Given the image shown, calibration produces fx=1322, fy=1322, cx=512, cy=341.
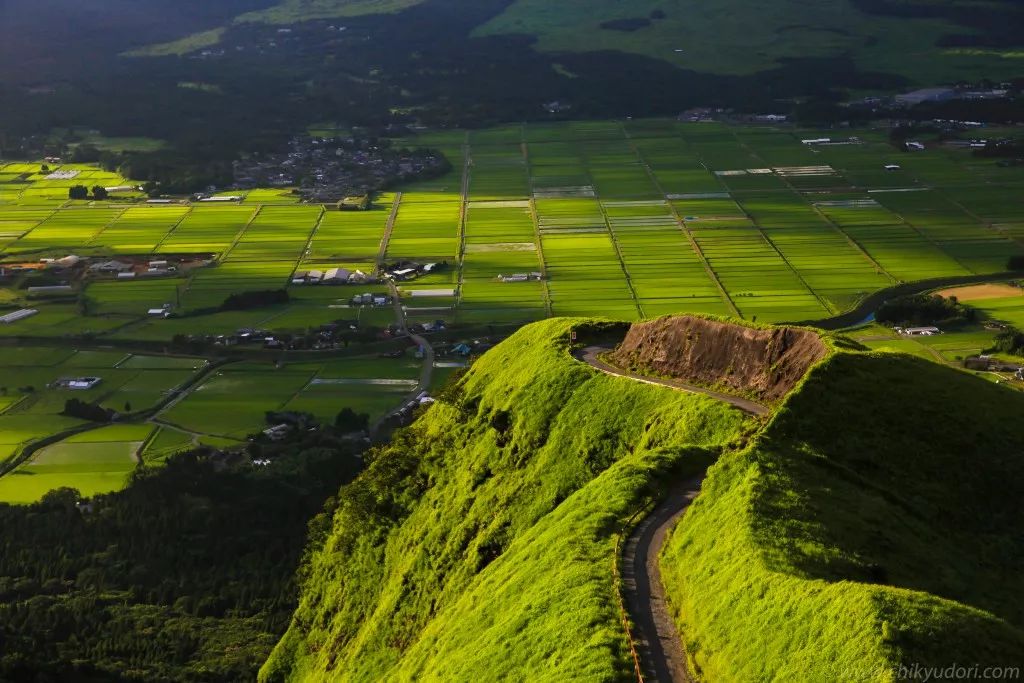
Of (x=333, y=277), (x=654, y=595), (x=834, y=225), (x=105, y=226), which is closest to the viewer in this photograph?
(x=654, y=595)

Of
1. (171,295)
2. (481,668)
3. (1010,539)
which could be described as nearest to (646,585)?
(481,668)

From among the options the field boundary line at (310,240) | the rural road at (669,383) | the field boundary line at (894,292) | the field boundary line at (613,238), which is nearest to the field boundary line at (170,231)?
the field boundary line at (310,240)

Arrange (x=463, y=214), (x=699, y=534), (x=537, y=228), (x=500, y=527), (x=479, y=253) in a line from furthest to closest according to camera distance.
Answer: (x=463, y=214) → (x=537, y=228) → (x=479, y=253) → (x=500, y=527) → (x=699, y=534)

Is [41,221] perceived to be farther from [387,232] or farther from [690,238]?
[690,238]

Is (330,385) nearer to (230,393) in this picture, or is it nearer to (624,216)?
(230,393)

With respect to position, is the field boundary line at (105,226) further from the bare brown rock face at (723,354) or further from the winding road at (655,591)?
the winding road at (655,591)

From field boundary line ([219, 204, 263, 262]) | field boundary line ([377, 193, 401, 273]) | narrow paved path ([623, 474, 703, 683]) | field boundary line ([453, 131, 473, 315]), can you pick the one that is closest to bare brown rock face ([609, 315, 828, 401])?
A: narrow paved path ([623, 474, 703, 683])

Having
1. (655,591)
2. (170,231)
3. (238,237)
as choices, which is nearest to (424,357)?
(238,237)
